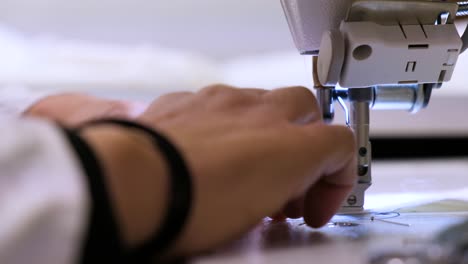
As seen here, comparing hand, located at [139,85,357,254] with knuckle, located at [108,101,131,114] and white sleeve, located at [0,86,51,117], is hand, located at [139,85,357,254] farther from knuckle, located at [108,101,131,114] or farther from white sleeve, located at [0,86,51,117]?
white sleeve, located at [0,86,51,117]

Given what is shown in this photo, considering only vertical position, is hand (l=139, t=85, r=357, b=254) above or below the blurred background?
above

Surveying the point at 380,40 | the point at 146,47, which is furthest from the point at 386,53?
the point at 146,47

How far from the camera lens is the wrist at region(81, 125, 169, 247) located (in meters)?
0.32

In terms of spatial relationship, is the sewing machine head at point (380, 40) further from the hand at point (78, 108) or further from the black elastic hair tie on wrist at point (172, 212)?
the black elastic hair tie on wrist at point (172, 212)

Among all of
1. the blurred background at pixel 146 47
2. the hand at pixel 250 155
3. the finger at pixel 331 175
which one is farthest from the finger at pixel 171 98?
the blurred background at pixel 146 47

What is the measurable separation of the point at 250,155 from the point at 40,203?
0.16 m

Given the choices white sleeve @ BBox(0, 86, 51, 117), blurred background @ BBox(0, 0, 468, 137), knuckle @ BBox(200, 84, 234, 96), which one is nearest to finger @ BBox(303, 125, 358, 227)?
knuckle @ BBox(200, 84, 234, 96)

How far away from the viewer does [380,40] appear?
2.15ft

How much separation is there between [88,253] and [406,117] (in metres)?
2.50

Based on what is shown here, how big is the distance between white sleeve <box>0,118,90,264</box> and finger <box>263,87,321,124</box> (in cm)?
23

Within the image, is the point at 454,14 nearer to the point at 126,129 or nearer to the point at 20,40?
the point at 126,129

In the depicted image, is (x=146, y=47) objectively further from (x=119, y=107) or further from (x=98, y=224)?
(x=98, y=224)

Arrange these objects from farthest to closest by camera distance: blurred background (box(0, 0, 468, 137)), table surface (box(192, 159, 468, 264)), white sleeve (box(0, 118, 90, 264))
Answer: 1. blurred background (box(0, 0, 468, 137))
2. table surface (box(192, 159, 468, 264))
3. white sleeve (box(0, 118, 90, 264))

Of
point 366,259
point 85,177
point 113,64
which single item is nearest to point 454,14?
point 366,259
